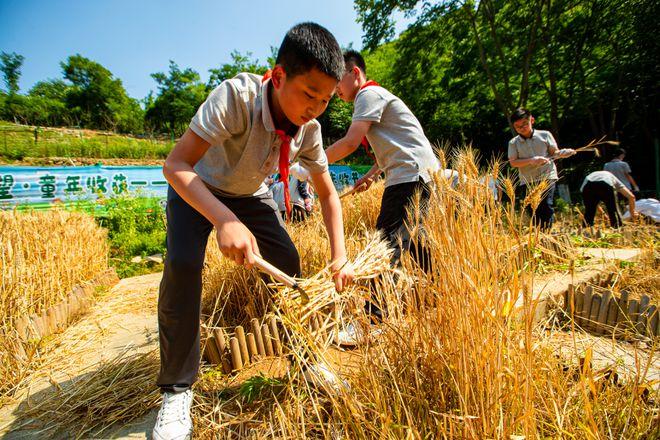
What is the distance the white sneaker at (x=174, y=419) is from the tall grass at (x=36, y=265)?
1242mm

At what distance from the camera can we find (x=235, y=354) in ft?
6.00

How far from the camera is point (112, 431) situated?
1.46m

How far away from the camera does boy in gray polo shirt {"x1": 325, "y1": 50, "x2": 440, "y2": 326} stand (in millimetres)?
2182

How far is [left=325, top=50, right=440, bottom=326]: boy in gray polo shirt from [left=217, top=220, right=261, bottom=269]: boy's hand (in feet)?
3.89

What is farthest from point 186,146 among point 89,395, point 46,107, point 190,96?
point 46,107

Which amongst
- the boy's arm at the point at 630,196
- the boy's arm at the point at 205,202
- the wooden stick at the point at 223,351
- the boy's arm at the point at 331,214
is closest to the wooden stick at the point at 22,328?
the wooden stick at the point at 223,351

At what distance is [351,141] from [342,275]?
117 centimetres

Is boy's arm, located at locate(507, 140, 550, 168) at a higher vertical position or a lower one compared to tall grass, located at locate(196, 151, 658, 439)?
higher

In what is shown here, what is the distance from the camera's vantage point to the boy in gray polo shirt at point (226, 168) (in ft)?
4.08

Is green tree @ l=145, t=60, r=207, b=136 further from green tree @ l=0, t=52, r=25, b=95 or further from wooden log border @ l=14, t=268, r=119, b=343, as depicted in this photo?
wooden log border @ l=14, t=268, r=119, b=343

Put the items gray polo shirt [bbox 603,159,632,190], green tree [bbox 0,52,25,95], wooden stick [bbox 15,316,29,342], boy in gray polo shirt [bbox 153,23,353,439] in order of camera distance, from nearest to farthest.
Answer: boy in gray polo shirt [bbox 153,23,353,439]
wooden stick [bbox 15,316,29,342]
gray polo shirt [bbox 603,159,632,190]
green tree [bbox 0,52,25,95]

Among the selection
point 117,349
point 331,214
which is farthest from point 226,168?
point 117,349

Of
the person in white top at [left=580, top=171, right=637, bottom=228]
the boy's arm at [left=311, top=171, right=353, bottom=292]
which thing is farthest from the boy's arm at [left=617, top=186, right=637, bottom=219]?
the boy's arm at [left=311, top=171, right=353, bottom=292]

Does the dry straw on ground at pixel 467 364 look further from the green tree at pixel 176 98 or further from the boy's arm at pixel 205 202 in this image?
the green tree at pixel 176 98
